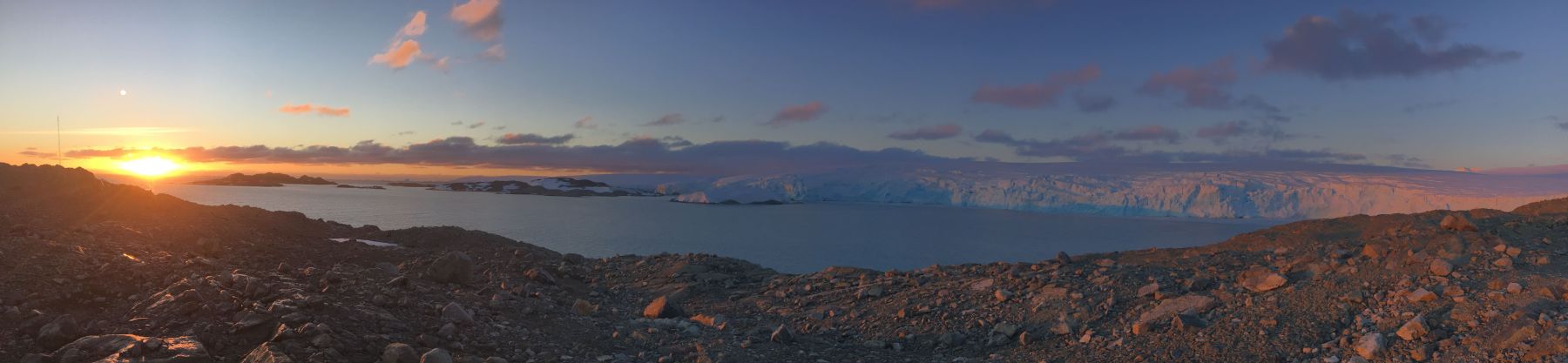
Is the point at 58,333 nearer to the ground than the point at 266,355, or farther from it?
farther from it

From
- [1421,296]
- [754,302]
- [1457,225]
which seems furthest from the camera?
[754,302]

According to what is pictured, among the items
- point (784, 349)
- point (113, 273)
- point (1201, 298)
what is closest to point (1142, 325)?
point (1201, 298)

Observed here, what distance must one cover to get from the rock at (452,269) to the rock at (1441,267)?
34.6ft

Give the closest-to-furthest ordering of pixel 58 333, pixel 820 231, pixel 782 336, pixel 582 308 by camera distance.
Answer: pixel 58 333 < pixel 782 336 < pixel 582 308 < pixel 820 231

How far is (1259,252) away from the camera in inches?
382

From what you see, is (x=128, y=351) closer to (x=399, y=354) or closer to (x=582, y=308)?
(x=399, y=354)

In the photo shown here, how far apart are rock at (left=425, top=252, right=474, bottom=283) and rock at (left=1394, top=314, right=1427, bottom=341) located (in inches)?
370

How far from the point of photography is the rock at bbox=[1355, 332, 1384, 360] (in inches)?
224

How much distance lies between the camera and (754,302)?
9.97 metres

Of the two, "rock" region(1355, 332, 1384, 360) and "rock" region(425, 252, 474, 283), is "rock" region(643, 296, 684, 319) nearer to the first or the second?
"rock" region(425, 252, 474, 283)

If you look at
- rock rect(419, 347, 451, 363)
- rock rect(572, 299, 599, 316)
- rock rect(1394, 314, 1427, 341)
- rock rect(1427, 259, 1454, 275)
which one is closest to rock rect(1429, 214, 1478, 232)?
rock rect(1427, 259, 1454, 275)

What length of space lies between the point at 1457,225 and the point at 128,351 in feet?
43.2

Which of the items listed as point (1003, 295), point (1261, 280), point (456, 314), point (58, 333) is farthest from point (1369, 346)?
point (58, 333)

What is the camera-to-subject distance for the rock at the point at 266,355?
14.0ft
